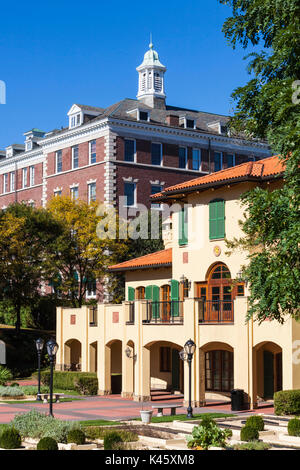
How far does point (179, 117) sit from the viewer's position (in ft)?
219

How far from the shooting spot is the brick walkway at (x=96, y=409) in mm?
30469

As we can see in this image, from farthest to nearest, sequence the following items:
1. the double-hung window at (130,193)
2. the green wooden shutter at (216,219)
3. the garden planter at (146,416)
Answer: the double-hung window at (130,193) < the green wooden shutter at (216,219) < the garden planter at (146,416)

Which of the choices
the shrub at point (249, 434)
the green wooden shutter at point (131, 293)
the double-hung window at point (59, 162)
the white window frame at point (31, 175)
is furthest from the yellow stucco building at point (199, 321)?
the white window frame at point (31, 175)

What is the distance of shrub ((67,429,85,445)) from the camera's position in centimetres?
2191

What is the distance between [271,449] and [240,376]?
11119 millimetres

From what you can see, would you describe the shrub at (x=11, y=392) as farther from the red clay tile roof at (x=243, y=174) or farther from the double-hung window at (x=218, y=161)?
the double-hung window at (x=218, y=161)

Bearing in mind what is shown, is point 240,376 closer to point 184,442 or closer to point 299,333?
point 299,333

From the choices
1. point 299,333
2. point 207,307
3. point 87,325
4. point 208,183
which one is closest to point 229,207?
point 208,183

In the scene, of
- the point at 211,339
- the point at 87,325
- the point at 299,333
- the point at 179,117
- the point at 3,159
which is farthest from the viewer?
the point at 3,159

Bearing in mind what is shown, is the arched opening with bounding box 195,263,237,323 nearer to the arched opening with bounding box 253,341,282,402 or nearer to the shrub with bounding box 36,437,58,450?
the arched opening with bounding box 253,341,282,402

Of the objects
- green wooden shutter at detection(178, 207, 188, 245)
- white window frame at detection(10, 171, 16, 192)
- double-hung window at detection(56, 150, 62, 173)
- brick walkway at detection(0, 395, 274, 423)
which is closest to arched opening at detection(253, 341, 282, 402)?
brick walkway at detection(0, 395, 274, 423)

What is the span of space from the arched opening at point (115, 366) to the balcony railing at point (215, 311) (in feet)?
25.5

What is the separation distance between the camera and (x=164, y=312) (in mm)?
37562

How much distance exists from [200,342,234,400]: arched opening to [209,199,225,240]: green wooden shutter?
544 cm
